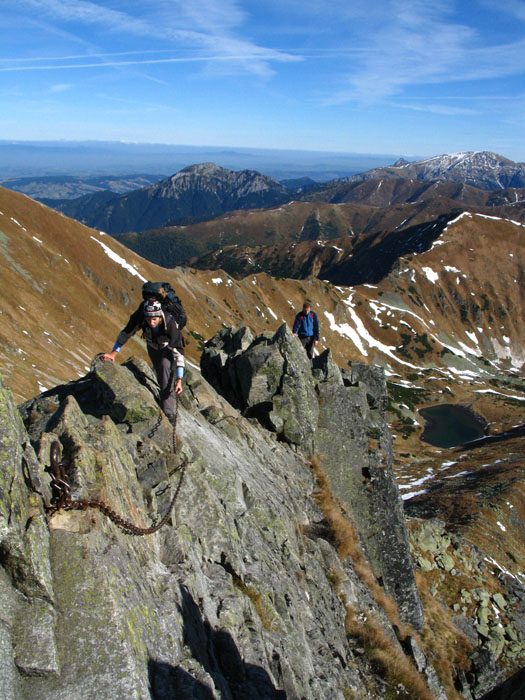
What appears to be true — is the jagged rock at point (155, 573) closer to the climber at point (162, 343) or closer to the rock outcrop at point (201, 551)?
the rock outcrop at point (201, 551)

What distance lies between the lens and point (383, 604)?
20.9 m

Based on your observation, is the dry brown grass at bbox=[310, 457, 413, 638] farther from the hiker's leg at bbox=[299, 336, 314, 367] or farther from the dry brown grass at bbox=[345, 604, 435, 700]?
the hiker's leg at bbox=[299, 336, 314, 367]

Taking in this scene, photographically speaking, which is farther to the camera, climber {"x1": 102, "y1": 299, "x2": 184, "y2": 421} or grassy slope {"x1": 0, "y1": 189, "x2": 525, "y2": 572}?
grassy slope {"x1": 0, "y1": 189, "x2": 525, "y2": 572}

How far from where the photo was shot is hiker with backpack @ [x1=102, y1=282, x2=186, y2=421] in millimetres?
14070

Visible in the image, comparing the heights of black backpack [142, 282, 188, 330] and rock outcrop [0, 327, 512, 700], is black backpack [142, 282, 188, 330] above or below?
above

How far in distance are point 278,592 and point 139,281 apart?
144m

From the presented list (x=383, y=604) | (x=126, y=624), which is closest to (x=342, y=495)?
(x=383, y=604)

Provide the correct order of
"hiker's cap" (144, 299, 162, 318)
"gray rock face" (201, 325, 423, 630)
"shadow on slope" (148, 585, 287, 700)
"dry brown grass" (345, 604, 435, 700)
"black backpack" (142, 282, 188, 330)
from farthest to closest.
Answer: "gray rock face" (201, 325, 423, 630) < "dry brown grass" (345, 604, 435, 700) < "black backpack" (142, 282, 188, 330) < "hiker's cap" (144, 299, 162, 318) < "shadow on slope" (148, 585, 287, 700)

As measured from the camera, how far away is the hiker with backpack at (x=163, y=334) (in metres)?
14.1

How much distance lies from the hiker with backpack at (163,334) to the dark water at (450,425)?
482 feet

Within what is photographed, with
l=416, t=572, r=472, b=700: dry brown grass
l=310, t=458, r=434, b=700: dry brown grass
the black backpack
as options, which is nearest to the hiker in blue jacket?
l=310, t=458, r=434, b=700: dry brown grass

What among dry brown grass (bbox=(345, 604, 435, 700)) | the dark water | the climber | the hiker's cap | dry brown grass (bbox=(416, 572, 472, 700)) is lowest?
the dark water

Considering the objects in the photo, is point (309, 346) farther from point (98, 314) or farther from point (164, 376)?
point (98, 314)

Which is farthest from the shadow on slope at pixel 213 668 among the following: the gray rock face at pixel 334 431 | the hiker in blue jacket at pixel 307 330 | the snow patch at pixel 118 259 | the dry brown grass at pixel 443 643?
the snow patch at pixel 118 259
